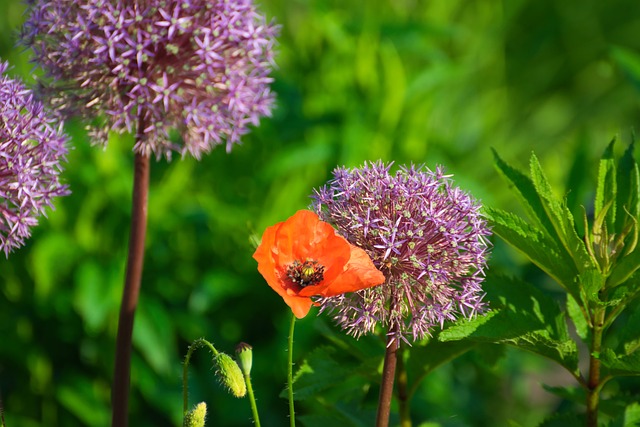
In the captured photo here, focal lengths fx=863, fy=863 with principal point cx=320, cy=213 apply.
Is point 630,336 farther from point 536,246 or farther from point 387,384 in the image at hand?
point 387,384

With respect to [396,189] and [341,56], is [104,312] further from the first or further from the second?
[396,189]

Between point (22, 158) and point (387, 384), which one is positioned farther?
point (22, 158)

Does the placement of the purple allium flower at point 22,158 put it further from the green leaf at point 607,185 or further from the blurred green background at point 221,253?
the blurred green background at point 221,253

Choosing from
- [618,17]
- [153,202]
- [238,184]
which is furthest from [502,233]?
[618,17]

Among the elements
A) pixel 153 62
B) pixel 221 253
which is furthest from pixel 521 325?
pixel 221 253

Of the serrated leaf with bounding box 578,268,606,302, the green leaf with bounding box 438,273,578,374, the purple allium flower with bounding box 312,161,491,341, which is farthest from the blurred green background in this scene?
the purple allium flower with bounding box 312,161,491,341

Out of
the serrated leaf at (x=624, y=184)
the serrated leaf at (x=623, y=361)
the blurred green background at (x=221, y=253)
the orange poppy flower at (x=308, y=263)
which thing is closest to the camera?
the orange poppy flower at (x=308, y=263)

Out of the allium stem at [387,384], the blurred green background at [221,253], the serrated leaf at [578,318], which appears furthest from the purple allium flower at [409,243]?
the blurred green background at [221,253]

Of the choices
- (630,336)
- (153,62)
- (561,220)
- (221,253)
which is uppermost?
(221,253)
